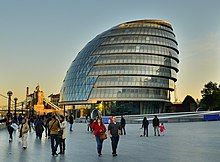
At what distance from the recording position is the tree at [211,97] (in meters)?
89.6

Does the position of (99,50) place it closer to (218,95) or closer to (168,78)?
(168,78)

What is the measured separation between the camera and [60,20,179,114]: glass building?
110375 mm

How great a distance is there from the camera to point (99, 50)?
11506cm

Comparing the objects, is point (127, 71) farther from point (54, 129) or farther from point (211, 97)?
point (54, 129)

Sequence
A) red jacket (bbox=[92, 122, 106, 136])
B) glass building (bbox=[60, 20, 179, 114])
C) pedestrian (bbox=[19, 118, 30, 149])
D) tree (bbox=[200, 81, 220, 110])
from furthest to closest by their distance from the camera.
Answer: glass building (bbox=[60, 20, 179, 114])
tree (bbox=[200, 81, 220, 110])
pedestrian (bbox=[19, 118, 30, 149])
red jacket (bbox=[92, 122, 106, 136])

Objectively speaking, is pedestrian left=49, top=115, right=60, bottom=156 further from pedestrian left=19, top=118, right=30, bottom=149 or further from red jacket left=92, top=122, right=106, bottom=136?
pedestrian left=19, top=118, right=30, bottom=149

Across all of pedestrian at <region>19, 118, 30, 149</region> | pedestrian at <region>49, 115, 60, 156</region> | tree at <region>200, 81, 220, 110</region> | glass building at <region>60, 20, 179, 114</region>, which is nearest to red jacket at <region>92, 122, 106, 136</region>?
pedestrian at <region>49, 115, 60, 156</region>

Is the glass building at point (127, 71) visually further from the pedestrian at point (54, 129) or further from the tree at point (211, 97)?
the pedestrian at point (54, 129)

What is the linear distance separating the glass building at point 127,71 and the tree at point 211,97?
65.8 feet

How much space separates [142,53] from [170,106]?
63.3 ft

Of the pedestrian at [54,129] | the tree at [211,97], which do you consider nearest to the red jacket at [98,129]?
the pedestrian at [54,129]

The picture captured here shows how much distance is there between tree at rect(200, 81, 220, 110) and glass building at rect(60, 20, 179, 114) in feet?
65.8

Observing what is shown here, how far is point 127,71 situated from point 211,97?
26818mm

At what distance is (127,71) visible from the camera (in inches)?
4343
